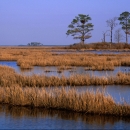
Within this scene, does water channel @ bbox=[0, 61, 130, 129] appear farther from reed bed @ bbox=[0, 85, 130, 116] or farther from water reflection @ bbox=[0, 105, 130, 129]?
reed bed @ bbox=[0, 85, 130, 116]

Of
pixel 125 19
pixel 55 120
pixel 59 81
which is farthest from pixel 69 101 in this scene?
pixel 125 19

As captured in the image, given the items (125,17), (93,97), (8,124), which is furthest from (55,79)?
(125,17)

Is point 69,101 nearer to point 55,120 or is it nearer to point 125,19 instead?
point 55,120

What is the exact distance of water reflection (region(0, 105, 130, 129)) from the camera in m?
9.66

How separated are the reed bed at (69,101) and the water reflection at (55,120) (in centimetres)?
29

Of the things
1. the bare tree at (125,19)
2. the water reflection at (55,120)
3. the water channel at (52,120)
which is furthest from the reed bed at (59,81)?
the bare tree at (125,19)

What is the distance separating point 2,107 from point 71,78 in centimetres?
602

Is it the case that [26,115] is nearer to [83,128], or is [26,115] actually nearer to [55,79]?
[83,128]

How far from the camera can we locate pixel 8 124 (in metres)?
9.82

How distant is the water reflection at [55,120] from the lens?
966cm

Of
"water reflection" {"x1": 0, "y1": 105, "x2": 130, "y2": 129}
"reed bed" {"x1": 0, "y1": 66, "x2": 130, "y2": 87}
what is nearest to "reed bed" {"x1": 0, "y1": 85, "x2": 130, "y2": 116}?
"water reflection" {"x1": 0, "y1": 105, "x2": 130, "y2": 129}

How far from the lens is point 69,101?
1155 centimetres

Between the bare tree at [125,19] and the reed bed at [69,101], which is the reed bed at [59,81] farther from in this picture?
the bare tree at [125,19]

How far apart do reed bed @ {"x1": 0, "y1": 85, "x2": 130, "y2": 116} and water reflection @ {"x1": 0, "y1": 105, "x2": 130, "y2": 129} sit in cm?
29
